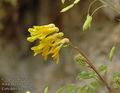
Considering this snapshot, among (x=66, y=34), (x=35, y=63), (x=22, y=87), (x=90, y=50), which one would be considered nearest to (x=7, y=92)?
(x=22, y=87)

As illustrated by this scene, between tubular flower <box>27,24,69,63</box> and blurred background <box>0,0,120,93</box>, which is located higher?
blurred background <box>0,0,120,93</box>

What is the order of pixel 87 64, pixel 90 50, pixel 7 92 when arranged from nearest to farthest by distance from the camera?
pixel 87 64 → pixel 7 92 → pixel 90 50

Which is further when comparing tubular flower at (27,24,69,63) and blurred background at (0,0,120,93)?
blurred background at (0,0,120,93)

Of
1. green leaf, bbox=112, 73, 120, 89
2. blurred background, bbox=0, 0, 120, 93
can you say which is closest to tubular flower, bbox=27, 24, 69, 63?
green leaf, bbox=112, 73, 120, 89

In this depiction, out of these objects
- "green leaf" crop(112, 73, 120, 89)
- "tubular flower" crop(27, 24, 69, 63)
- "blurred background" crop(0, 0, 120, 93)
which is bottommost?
"green leaf" crop(112, 73, 120, 89)

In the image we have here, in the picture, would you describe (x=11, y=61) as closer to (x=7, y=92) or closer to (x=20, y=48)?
(x=20, y=48)

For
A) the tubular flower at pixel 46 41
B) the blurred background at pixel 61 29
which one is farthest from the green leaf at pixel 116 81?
the blurred background at pixel 61 29

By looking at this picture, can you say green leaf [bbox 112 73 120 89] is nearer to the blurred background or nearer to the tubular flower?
the tubular flower

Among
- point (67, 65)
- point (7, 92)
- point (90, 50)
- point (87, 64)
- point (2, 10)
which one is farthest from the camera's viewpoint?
point (2, 10)
